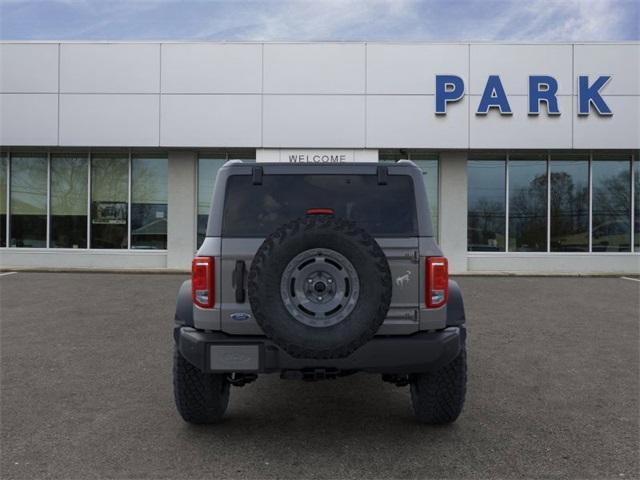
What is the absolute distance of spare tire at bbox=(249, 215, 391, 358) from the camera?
9.63 ft

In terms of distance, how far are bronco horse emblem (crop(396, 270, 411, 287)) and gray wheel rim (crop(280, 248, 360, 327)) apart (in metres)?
0.43

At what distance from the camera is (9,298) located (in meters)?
9.83

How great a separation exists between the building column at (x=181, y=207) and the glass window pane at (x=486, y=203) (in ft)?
28.7

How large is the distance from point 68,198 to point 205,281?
1460 centimetres

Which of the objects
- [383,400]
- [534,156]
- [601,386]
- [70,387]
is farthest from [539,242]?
[70,387]

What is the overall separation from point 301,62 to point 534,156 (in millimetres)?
7874

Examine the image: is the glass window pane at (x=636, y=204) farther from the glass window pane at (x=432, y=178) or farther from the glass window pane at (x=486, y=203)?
the glass window pane at (x=432, y=178)

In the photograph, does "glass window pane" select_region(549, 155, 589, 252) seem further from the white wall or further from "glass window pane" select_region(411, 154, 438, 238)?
"glass window pane" select_region(411, 154, 438, 238)

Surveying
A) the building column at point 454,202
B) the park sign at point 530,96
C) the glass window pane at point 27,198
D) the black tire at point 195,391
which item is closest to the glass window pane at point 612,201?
the park sign at point 530,96

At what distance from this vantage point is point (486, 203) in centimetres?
1549

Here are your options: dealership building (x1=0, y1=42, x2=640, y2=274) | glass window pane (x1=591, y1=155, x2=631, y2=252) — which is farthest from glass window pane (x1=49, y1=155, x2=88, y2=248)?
glass window pane (x1=591, y1=155, x2=631, y2=252)

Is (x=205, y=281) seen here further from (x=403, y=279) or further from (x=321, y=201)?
(x=403, y=279)

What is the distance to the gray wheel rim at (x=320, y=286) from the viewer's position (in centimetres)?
300

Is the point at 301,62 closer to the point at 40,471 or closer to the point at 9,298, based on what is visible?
the point at 9,298
